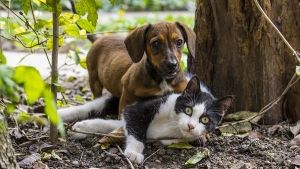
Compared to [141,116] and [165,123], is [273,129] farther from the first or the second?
[141,116]

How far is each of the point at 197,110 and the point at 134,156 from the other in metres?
0.55

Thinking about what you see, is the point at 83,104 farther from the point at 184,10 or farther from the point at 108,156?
the point at 184,10

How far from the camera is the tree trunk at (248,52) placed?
4.11 m

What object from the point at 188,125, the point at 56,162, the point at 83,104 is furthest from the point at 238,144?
the point at 83,104

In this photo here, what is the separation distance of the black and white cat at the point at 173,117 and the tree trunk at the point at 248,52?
20.3 inches

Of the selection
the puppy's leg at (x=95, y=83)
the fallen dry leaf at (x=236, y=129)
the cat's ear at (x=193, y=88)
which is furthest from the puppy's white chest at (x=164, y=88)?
the puppy's leg at (x=95, y=83)

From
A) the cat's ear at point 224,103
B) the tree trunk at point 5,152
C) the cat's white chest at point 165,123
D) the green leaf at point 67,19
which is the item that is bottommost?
the cat's white chest at point 165,123

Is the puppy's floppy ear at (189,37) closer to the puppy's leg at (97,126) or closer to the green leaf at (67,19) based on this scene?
the puppy's leg at (97,126)

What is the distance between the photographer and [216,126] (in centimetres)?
387

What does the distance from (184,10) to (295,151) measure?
32.9ft

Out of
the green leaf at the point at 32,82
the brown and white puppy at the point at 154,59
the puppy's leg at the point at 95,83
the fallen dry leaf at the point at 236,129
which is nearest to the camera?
the green leaf at the point at 32,82

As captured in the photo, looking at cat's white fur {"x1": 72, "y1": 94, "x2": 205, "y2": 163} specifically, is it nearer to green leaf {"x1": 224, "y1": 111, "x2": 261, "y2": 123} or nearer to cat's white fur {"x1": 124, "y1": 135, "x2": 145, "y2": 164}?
cat's white fur {"x1": 124, "y1": 135, "x2": 145, "y2": 164}

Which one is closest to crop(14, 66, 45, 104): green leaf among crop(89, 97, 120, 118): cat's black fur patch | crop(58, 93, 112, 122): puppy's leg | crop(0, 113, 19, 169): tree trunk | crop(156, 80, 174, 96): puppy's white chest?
crop(0, 113, 19, 169): tree trunk

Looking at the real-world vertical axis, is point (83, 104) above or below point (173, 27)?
below
